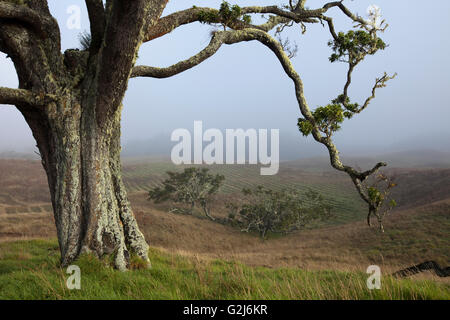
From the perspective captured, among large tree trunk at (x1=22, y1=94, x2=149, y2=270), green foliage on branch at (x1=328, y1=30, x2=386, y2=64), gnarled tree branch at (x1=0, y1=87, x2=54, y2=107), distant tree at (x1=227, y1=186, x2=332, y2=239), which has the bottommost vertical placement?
distant tree at (x1=227, y1=186, x2=332, y2=239)

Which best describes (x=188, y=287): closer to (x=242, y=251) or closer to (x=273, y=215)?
(x=242, y=251)

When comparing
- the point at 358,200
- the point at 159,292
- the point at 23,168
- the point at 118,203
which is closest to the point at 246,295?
the point at 159,292

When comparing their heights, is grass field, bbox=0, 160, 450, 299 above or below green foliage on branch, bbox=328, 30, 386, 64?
below

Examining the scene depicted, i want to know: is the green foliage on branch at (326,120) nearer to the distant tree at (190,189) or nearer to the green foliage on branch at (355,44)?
the green foliage on branch at (355,44)

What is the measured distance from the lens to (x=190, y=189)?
127 ft

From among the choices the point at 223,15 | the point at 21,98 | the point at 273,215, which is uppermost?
the point at 223,15

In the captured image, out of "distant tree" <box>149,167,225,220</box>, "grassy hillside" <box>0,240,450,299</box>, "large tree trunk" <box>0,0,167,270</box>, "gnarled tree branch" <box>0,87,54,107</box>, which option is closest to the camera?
"grassy hillside" <box>0,240,450,299</box>

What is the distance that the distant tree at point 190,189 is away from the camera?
38531 mm

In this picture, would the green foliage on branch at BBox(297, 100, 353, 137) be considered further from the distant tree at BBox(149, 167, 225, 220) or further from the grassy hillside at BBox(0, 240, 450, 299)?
the distant tree at BBox(149, 167, 225, 220)

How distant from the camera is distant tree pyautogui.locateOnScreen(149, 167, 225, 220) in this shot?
1517 inches

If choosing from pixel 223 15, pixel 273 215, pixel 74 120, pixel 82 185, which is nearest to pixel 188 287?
pixel 82 185

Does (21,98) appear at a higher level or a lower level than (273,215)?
higher

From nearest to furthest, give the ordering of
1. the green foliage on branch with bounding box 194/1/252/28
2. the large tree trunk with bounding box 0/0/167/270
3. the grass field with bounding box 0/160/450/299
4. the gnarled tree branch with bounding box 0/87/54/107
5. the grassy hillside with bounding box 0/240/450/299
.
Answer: the grassy hillside with bounding box 0/240/450/299
the grass field with bounding box 0/160/450/299
the gnarled tree branch with bounding box 0/87/54/107
the large tree trunk with bounding box 0/0/167/270
the green foliage on branch with bounding box 194/1/252/28

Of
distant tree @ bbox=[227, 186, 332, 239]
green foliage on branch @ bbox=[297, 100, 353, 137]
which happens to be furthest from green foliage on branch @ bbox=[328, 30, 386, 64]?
A: distant tree @ bbox=[227, 186, 332, 239]
